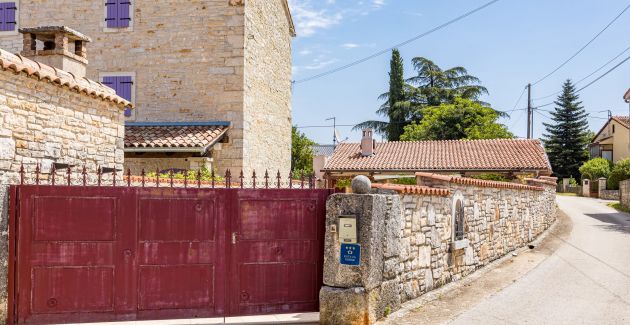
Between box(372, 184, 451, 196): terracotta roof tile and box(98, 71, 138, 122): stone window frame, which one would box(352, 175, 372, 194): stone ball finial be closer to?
box(372, 184, 451, 196): terracotta roof tile

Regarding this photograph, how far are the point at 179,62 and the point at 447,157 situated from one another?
16252mm

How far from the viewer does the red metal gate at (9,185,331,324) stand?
21.6 ft

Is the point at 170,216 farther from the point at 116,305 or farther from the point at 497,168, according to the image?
the point at 497,168

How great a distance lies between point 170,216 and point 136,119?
11467mm

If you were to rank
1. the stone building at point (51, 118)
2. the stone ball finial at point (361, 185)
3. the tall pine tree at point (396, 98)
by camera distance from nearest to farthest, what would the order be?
the stone ball finial at point (361, 185) → the stone building at point (51, 118) → the tall pine tree at point (396, 98)

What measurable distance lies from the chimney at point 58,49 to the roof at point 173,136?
4746mm

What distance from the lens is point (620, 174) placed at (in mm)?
38781

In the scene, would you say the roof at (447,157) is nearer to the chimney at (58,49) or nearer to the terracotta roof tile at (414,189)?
the terracotta roof tile at (414,189)

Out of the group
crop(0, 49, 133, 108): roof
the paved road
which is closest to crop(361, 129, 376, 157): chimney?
the paved road

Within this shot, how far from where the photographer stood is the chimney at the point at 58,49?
32.5 ft

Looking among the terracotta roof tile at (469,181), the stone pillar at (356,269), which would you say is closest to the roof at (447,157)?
the terracotta roof tile at (469,181)

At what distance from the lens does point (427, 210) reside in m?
9.08

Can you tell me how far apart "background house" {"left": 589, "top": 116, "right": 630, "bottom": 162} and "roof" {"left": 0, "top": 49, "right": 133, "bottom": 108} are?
4775 cm

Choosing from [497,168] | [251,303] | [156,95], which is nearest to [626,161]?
[497,168]
